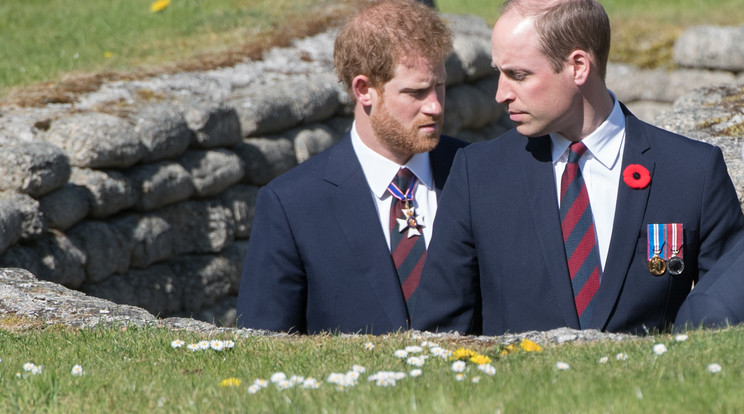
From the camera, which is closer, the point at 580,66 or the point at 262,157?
the point at 580,66

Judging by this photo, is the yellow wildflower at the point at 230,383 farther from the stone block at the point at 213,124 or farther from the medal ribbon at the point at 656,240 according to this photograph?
the stone block at the point at 213,124

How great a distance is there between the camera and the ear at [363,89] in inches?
171

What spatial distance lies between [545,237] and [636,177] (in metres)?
0.40

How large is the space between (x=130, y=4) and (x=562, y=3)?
8.52m

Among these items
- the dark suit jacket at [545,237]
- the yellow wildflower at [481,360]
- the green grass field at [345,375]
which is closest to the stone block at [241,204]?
the green grass field at [345,375]

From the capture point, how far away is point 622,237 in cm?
351

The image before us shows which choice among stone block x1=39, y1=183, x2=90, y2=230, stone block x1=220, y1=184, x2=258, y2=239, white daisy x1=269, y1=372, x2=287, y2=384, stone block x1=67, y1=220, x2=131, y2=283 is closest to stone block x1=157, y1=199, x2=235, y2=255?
stone block x1=220, y1=184, x2=258, y2=239

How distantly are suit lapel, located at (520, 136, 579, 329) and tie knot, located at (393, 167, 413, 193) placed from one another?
781mm

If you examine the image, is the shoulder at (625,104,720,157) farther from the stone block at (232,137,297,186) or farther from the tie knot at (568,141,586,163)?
the stone block at (232,137,297,186)

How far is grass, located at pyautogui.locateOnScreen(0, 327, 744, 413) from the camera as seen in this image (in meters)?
2.63

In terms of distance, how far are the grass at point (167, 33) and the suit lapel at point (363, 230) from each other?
3.25 metres

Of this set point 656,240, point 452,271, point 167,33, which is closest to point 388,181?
point 452,271

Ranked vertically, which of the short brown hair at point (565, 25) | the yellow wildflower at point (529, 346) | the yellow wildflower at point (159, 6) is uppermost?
the yellow wildflower at point (159, 6)

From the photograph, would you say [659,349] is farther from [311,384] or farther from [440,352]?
[311,384]
